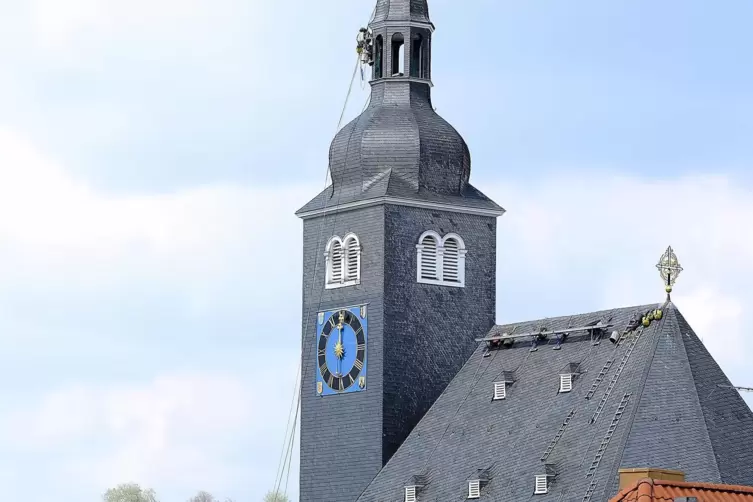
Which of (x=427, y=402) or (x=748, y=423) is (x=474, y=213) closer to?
(x=427, y=402)

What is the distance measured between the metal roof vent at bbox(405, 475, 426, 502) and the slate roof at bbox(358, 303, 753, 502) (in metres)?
0.26

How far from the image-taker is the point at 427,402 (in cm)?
8475

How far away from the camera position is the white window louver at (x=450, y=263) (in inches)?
3366

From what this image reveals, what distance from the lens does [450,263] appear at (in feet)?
281

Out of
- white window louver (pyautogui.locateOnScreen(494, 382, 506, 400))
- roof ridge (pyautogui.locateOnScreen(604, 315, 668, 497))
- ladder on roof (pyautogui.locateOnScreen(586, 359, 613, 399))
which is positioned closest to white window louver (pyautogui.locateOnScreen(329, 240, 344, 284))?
white window louver (pyautogui.locateOnScreen(494, 382, 506, 400))

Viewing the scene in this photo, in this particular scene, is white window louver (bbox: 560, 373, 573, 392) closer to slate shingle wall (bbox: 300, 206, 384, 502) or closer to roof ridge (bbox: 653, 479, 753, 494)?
slate shingle wall (bbox: 300, 206, 384, 502)

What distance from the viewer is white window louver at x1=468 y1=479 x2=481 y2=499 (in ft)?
259

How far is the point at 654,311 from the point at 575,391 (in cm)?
313

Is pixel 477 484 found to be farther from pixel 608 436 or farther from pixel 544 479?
pixel 608 436

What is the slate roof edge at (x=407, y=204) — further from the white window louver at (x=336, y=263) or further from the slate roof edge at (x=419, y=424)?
the slate roof edge at (x=419, y=424)

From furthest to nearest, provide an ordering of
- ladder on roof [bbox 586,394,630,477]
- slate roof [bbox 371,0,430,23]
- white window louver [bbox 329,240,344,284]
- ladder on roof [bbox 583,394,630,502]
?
slate roof [bbox 371,0,430,23] < white window louver [bbox 329,240,344,284] < ladder on roof [bbox 586,394,630,477] < ladder on roof [bbox 583,394,630,502]

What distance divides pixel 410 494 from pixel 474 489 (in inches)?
114

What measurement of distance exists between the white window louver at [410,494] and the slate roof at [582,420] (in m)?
0.34

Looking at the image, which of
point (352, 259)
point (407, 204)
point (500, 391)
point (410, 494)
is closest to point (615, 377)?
point (500, 391)
